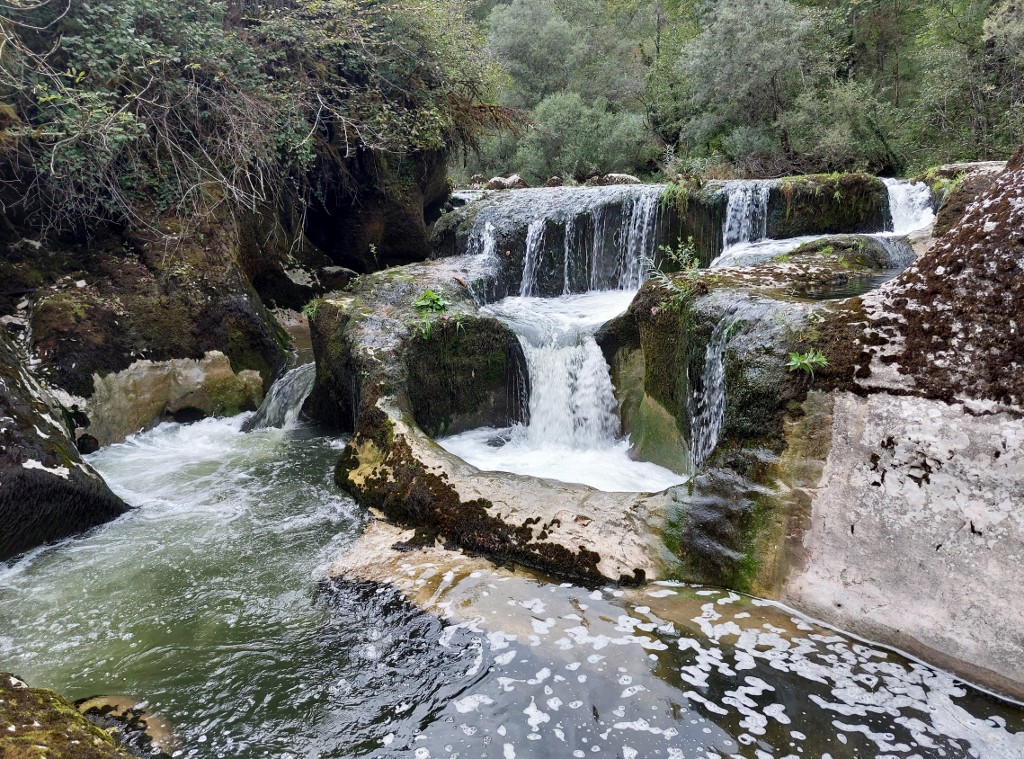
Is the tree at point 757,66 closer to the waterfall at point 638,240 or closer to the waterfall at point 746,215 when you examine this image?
the waterfall at point 746,215

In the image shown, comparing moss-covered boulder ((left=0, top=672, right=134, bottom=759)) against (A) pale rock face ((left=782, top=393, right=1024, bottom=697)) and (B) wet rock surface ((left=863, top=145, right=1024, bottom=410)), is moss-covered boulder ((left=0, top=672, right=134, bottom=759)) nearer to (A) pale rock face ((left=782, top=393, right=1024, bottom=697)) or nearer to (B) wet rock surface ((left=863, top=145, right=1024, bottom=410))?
(A) pale rock face ((left=782, top=393, right=1024, bottom=697))

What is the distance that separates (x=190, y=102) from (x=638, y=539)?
27.0ft

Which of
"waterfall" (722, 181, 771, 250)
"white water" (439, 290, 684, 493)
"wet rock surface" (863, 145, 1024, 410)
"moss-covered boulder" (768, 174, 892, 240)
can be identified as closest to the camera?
"wet rock surface" (863, 145, 1024, 410)

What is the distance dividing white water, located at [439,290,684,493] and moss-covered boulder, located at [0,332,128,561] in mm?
3430

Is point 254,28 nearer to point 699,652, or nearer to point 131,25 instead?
point 131,25

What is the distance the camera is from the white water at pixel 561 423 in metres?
6.40

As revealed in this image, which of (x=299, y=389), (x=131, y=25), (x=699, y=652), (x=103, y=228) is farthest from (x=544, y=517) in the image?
(x=131, y=25)

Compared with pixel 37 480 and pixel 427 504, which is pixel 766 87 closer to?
pixel 427 504

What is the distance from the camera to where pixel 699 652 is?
3184 millimetres

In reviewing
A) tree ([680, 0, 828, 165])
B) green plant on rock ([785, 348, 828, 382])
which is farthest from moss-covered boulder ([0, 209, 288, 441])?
tree ([680, 0, 828, 165])

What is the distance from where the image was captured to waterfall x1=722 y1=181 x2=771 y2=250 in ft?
33.1

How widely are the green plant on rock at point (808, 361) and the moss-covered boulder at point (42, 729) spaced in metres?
4.01

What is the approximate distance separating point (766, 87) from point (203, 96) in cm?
1781

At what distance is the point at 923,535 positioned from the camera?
3.14 m
